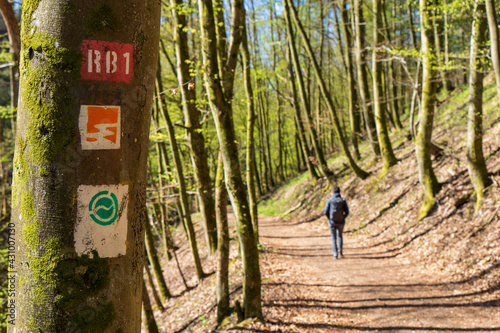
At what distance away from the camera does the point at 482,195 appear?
746cm

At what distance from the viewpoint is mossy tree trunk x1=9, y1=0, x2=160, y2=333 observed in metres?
1.09

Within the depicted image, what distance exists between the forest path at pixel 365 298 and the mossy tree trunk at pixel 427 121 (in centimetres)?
200

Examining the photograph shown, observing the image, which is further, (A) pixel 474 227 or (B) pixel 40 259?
(A) pixel 474 227

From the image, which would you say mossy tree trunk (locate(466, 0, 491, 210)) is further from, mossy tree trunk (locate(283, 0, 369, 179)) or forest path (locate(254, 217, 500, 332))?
mossy tree trunk (locate(283, 0, 369, 179))

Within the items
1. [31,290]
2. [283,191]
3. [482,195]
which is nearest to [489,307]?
[482,195]

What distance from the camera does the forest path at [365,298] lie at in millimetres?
5316

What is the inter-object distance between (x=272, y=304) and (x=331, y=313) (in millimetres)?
1118

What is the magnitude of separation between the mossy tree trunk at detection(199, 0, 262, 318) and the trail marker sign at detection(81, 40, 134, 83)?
406cm

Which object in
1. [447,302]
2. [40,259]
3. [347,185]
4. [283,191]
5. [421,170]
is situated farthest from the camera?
[283,191]

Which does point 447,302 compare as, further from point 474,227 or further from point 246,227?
point 246,227

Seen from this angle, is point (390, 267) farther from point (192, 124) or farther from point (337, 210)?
point (192, 124)

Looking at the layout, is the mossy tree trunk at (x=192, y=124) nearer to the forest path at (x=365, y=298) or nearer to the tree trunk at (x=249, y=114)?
the tree trunk at (x=249, y=114)

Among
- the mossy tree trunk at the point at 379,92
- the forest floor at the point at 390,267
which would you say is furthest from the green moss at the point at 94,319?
the mossy tree trunk at the point at 379,92

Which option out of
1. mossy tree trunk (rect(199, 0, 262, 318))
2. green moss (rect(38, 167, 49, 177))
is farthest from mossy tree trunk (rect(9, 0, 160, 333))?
mossy tree trunk (rect(199, 0, 262, 318))
